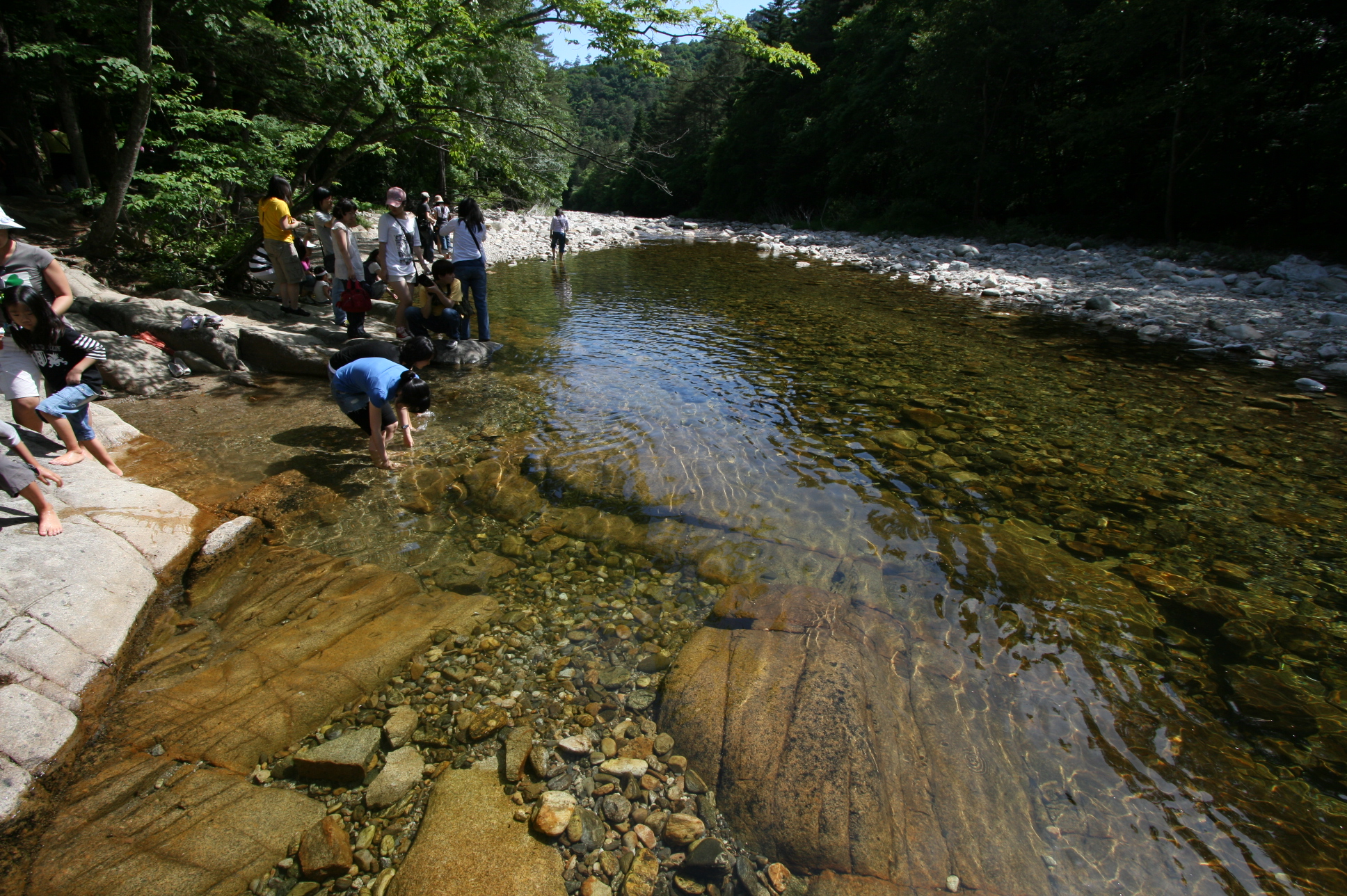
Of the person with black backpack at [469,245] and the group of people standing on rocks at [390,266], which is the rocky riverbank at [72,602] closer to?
the group of people standing on rocks at [390,266]

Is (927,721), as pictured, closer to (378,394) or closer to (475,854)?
(475,854)

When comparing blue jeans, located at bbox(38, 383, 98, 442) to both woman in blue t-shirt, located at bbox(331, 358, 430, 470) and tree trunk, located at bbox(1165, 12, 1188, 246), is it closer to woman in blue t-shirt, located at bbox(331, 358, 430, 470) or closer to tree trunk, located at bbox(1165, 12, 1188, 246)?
woman in blue t-shirt, located at bbox(331, 358, 430, 470)

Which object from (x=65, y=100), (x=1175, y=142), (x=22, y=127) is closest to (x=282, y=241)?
(x=65, y=100)

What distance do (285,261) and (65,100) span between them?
26.7ft

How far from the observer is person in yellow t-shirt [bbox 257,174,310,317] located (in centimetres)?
776

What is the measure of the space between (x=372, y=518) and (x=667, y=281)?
13.3 m

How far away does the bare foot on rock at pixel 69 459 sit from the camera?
4168 mm

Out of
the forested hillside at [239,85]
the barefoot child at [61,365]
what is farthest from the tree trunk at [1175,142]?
the barefoot child at [61,365]

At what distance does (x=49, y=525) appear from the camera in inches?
131

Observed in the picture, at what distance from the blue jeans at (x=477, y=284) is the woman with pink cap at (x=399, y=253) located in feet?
2.27

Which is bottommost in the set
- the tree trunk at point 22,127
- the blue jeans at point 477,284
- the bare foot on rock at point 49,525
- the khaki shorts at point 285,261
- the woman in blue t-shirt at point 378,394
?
the bare foot on rock at point 49,525

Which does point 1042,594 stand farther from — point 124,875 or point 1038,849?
point 124,875

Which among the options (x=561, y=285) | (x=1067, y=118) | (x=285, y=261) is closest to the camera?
(x=285, y=261)

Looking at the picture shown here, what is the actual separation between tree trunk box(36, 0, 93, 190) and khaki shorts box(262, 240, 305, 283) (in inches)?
221
